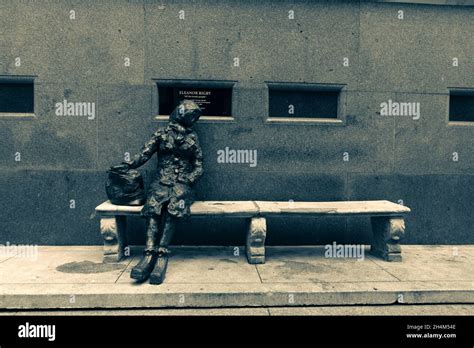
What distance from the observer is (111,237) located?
4.39 metres

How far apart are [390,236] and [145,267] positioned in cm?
318

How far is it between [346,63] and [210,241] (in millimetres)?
3529

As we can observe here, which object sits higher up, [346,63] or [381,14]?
[381,14]

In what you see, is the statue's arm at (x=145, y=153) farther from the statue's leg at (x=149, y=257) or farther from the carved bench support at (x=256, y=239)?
the carved bench support at (x=256, y=239)

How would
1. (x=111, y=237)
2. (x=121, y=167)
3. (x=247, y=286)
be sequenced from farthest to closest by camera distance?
(x=121, y=167) < (x=111, y=237) < (x=247, y=286)

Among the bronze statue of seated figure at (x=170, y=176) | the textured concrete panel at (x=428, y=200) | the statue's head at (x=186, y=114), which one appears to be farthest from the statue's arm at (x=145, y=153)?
the textured concrete panel at (x=428, y=200)

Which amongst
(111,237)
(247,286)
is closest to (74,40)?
(111,237)

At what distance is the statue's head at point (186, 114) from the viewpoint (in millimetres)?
4711

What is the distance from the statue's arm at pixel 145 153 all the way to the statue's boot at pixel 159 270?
1308mm

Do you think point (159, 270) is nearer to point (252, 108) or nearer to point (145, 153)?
point (145, 153)
